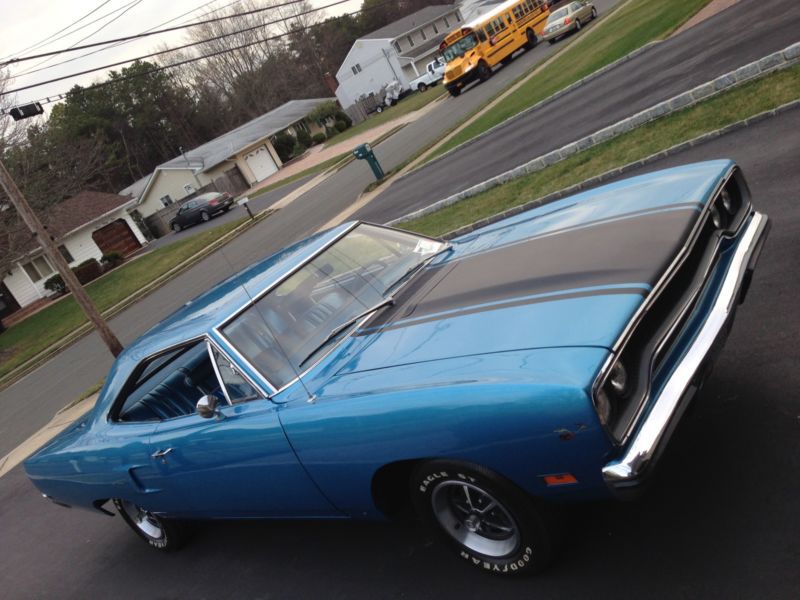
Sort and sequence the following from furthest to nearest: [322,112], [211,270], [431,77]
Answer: [322,112], [431,77], [211,270]

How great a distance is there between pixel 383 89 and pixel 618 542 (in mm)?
59972

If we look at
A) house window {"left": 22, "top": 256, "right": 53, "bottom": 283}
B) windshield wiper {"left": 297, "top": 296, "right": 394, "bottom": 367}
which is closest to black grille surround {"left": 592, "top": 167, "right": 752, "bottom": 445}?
windshield wiper {"left": 297, "top": 296, "right": 394, "bottom": 367}

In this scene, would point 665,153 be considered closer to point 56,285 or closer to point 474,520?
point 474,520

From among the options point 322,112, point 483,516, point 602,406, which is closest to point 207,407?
point 483,516

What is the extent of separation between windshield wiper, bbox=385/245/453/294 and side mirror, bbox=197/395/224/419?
1250 millimetres

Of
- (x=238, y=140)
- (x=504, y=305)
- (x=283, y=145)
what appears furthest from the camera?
(x=283, y=145)

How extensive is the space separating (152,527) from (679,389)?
13.7 feet

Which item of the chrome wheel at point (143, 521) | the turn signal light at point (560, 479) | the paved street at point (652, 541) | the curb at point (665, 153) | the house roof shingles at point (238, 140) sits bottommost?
the paved street at point (652, 541)

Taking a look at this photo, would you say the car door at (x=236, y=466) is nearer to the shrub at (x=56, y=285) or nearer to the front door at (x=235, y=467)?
the front door at (x=235, y=467)

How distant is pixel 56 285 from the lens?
35.9 m

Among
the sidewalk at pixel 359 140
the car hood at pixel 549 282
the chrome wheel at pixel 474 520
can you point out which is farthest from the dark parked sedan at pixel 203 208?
the chrome wheel at pixel 474 520

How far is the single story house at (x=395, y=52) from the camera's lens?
61.9 metres

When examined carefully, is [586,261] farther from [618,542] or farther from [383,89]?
[383,89]

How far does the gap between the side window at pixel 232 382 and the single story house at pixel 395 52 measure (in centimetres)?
6001
